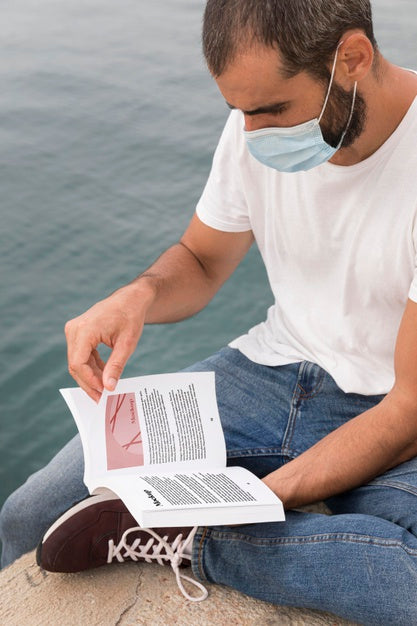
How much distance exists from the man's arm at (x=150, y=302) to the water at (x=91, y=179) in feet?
3.17

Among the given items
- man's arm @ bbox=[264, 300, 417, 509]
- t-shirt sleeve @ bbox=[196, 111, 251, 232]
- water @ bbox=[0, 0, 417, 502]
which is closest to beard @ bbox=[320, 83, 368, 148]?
t-shirt sleeve @ bbox=[196, 111, 251, 232]

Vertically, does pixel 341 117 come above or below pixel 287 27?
below

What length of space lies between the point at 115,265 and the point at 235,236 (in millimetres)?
1503

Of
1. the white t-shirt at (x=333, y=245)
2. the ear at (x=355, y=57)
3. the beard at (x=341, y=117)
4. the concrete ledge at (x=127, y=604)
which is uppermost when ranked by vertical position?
the ear at (x=355, y=57)

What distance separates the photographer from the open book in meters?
1.38

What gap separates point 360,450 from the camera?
1542 millimetres

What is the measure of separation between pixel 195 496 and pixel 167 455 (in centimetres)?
19

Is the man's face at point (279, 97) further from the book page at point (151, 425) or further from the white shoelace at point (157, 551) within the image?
the white shoelace at point (157, 551)

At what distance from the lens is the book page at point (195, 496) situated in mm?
1367

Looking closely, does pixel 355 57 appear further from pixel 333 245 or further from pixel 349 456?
pixel 349 456

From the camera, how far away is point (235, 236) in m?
1.91

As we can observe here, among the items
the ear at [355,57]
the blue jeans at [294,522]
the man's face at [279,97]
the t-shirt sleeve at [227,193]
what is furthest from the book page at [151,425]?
the ear at [355,57]

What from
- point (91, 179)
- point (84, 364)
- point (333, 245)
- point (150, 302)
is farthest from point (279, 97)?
point (91, 179)

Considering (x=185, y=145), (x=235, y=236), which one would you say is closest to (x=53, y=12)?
(x=185, y=145)
